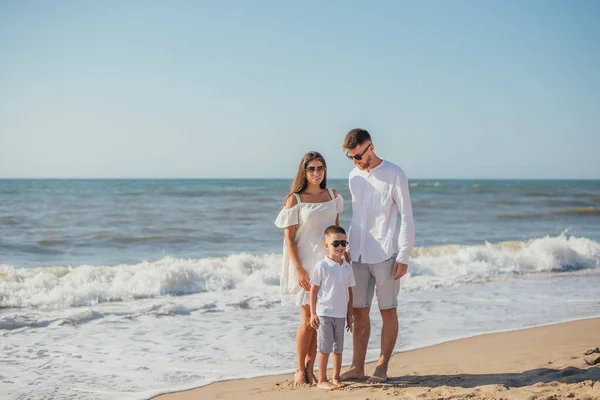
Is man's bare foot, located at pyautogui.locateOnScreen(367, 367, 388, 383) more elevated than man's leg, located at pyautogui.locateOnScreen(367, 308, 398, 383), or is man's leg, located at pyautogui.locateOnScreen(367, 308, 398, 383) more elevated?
man's leg, located at pyautogui.locateOnScreen(367, 308, 398, 383)

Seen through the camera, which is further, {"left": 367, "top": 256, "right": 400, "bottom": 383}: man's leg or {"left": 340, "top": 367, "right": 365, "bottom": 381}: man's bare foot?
{"left": 340, "top": 367, "right": 365, "bottom": 381}: man's bare foot

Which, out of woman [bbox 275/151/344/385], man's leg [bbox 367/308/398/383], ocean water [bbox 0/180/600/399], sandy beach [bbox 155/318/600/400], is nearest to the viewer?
sandy beach [bbox 155/318/600/400]

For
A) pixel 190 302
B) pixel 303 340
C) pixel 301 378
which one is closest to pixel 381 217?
pixel 303 340

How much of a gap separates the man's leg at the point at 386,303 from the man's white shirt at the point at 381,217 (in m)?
0.08

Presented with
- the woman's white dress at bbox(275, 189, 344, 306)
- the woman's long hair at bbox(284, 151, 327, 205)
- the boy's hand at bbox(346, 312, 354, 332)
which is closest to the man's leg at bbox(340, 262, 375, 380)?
the boy's hand at bbox(346, 312, 354, 332)

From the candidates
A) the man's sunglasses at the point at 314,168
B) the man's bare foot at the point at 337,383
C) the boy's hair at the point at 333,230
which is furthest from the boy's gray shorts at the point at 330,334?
the man's sunglasses at the point at 314,168

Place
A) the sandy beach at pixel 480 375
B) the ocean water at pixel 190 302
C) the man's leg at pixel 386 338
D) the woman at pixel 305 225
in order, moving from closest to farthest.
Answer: the sandy beach at pixel 480 375 < the woman at pixel 305 225 < the man's leg at pixel 386 338 < the ocean water at pixel 190 302

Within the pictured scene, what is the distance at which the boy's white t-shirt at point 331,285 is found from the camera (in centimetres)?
414

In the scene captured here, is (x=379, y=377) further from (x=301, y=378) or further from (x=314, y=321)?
(x=314, y=321)

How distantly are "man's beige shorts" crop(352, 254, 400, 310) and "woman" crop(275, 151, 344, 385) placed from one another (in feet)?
1.09

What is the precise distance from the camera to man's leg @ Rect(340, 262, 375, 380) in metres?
4.35

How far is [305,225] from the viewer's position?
14.1ft

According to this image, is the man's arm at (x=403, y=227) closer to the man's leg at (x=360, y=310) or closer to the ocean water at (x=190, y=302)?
the man's leg at (x=360, y=310)

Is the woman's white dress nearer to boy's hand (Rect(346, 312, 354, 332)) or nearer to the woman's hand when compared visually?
the woman's hand
